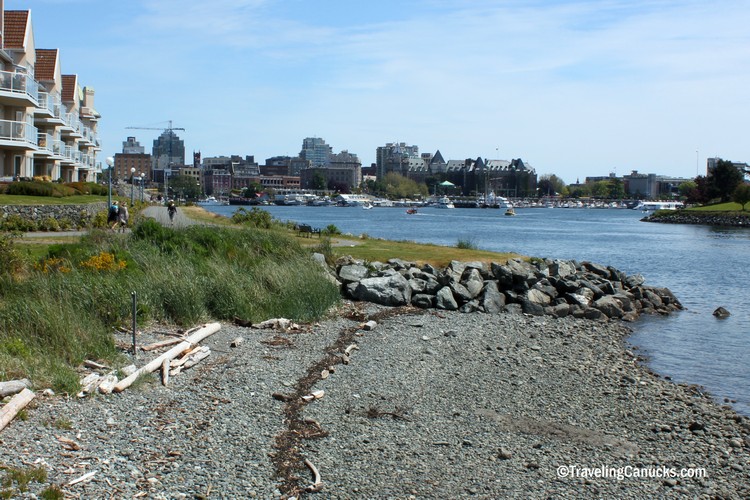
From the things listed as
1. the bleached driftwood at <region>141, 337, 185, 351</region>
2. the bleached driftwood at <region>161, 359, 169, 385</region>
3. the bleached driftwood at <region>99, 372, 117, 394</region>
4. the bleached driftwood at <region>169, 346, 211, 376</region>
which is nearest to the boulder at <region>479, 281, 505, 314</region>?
the bleached driftwood at <region>169, 346, 211, 376</region>

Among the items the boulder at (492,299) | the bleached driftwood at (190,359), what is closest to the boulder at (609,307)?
the boulder at (492,299)

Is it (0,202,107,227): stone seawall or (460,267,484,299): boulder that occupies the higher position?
(0,202,107,227): stone seawall

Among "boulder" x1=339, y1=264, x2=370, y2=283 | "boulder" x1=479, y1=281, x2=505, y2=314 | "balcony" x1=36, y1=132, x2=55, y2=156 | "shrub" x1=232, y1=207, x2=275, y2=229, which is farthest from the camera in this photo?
"balcony" x1=36, y1=132, x2=55, y2=156

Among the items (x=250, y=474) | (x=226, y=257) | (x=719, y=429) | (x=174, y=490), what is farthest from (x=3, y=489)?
(x=226, y=257)

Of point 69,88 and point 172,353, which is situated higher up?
point 69,88

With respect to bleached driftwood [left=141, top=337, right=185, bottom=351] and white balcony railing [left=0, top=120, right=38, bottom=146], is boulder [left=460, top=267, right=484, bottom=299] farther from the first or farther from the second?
white balcony railing [left=0, top=120, right=38, bottom=146]

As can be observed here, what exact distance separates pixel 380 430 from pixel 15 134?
41.0 metres

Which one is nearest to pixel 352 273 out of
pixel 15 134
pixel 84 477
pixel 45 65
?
pixel 84 477

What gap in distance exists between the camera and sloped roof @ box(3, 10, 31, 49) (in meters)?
50.6

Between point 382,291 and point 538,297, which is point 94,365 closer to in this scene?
point 382,291

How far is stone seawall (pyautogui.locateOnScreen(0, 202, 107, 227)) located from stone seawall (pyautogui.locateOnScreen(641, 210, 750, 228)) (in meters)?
100

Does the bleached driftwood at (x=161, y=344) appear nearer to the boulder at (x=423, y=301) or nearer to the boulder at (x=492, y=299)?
the boulder at (x=423, y=301)

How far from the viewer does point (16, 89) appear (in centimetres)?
4469

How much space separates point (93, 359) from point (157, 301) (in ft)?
12.9
